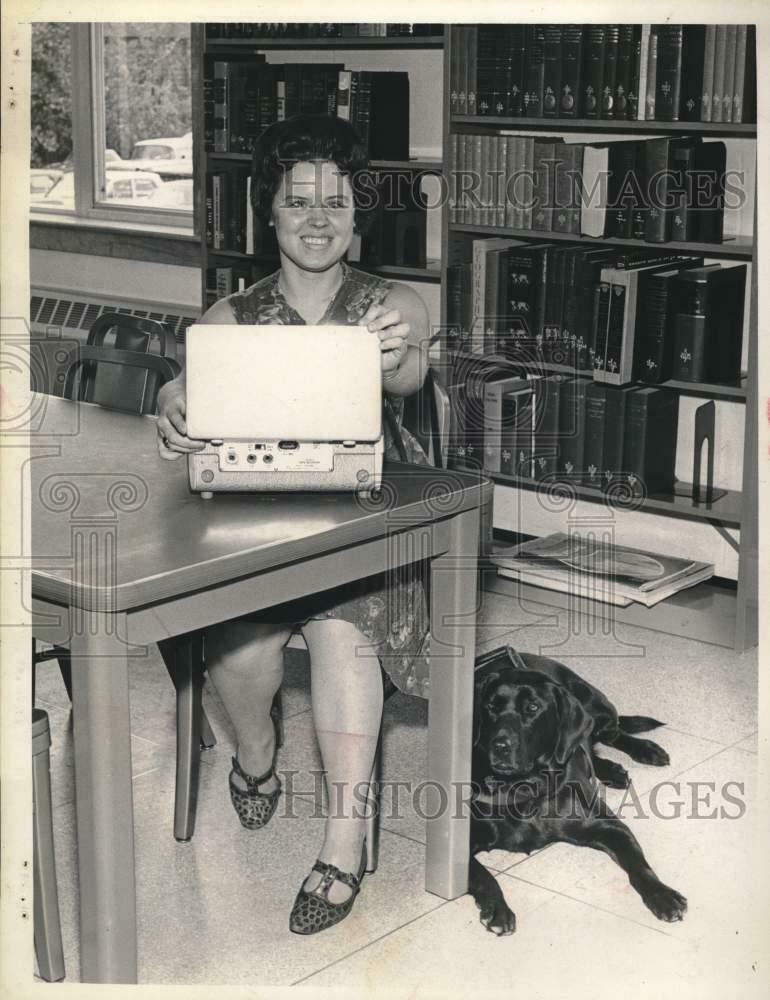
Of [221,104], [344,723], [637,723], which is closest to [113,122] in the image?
[221,104]

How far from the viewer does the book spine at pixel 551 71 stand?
3.51 metres

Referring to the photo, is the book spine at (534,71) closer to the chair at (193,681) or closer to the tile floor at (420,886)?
the chair at (193,681)

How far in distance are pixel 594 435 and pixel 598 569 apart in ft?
1.21

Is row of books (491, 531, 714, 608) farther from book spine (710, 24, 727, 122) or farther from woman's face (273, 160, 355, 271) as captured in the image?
woman's face (273, 160, 355, 271)

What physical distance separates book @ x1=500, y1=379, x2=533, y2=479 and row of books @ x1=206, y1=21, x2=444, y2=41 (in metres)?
1.01

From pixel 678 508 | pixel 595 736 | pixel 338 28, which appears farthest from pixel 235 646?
pixel 338 28

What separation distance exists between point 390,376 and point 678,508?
143 centimetres

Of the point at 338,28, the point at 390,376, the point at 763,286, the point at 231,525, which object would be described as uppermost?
the point at 338,28

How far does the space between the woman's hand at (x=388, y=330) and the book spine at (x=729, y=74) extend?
59.8 inches

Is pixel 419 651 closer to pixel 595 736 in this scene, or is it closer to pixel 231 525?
pixel 231 525

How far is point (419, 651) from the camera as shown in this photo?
2281 mm

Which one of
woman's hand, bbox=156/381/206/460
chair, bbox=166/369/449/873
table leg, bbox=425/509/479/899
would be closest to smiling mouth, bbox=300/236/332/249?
chair, bbox=166/369/449/873

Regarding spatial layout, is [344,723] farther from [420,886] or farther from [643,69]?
[643,69]

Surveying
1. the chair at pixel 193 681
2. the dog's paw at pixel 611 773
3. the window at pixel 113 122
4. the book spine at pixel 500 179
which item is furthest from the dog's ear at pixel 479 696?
the window at pixel 113 122
